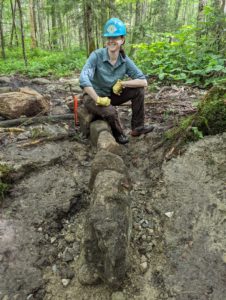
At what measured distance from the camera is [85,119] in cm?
425

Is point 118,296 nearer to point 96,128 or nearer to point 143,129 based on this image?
point 96,128

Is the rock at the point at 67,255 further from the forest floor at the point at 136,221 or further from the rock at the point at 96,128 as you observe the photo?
the rock at the point at 96,128

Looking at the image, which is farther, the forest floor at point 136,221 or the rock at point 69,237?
the rock at point 69,237

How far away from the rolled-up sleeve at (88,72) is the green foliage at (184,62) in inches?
117

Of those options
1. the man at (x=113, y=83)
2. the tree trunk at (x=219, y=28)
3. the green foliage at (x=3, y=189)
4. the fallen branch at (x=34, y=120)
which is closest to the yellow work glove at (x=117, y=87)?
the man at (x=113, y=83)

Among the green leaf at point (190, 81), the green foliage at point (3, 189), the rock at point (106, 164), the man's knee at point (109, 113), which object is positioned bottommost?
the green foliage at point (3, 189)

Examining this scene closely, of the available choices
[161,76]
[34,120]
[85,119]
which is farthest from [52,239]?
[161,76]

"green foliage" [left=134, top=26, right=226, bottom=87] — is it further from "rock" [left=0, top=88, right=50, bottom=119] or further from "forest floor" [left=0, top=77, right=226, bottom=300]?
"rock" [left=0, top=88, right=50, bottom=119]

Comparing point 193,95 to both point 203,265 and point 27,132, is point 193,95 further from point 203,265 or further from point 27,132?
point 203,265

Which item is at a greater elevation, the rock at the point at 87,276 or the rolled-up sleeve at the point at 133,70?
the rolled-up sleeve at the point at 133,70

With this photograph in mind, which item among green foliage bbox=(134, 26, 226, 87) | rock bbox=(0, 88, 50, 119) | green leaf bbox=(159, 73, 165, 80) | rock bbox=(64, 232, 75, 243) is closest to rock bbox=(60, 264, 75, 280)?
rock bbox=(64, 232, 75, 243)

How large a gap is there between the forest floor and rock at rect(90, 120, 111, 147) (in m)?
0.19

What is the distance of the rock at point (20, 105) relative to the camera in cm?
490

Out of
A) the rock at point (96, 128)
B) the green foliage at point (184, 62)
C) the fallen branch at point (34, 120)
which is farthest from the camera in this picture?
the green foliage at point (184, 62)
